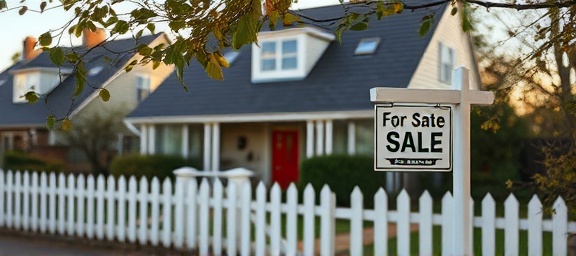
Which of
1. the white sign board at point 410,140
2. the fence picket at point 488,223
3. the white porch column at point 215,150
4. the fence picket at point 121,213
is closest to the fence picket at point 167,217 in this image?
the fence picket at point 121,213

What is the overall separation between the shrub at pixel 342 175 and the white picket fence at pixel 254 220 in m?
5.49

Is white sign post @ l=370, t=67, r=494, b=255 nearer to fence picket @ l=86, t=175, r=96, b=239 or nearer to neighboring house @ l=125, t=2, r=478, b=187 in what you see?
fence picket @ l=86, t=175, r=96, b=239

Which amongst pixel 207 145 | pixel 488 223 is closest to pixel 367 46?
pixel 207 145

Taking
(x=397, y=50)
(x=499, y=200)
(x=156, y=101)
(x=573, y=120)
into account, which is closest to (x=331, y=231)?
(x=573, y=120)

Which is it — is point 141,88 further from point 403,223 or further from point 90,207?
point 403,223

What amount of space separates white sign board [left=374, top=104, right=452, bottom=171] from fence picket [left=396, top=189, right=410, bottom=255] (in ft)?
8.31

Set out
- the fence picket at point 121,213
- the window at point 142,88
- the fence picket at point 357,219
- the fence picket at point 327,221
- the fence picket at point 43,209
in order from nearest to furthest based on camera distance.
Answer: the fence picket at point 357,219, the fence picket at point 327,221, the fence picket at point 121,213, the fence picket at point 43,209, the window at point 142,88

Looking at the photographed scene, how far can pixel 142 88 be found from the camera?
19328 mm

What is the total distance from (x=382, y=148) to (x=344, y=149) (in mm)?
13297

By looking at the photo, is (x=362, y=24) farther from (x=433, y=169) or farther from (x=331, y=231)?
(x=331, y=231)

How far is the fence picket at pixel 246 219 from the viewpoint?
730 centimetres

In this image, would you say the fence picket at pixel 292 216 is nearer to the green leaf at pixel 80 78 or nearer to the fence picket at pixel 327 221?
the fence picket at pixel 327 221

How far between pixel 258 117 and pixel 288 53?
6.78 ft

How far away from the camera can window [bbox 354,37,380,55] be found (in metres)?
16.2
